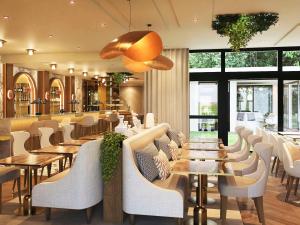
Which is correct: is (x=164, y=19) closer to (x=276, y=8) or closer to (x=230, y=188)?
(x=276, y=8)

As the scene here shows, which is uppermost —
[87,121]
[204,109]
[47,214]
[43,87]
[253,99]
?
[43,87]

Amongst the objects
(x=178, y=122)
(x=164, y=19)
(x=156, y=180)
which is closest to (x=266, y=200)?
(x=156, y=180)

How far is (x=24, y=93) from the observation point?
47.0 feet

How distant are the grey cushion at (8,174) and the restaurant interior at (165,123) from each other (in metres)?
0.02

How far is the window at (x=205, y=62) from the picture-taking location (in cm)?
1019

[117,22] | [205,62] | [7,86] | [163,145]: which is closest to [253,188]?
[163,145]

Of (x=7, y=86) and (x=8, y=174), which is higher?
(x=7, y=86)

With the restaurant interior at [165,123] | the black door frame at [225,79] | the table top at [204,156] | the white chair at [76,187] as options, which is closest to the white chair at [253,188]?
the restaurant interior at [165,123]

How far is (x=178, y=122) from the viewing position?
9.87m

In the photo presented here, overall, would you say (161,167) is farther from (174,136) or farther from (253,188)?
(174,136)

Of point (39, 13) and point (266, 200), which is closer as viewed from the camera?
point (266, 200)

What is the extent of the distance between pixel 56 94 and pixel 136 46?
13354 mm

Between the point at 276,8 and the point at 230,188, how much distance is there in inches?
139

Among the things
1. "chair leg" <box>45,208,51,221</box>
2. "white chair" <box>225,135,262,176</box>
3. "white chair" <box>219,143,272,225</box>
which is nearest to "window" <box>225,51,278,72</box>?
"white chair" <box>225,135,262,176</box>
